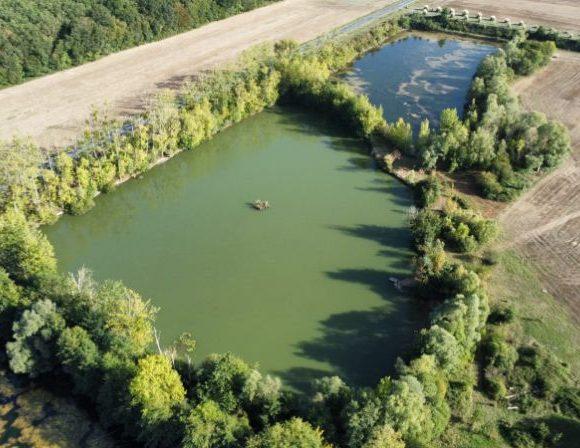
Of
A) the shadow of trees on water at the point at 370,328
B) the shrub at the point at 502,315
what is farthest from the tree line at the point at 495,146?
the shrub at the point at 502,315

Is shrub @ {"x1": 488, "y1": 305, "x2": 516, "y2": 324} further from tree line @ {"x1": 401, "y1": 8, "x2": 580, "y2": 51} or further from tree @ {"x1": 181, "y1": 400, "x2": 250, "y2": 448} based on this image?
tree line @ {"x1": 401, "y1": 8, "x2": 580, "y2": 51}

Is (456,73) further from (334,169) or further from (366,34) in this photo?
(334,169)

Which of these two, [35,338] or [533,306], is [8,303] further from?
[533,306]

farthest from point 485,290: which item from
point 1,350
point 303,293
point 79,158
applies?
point 79,158

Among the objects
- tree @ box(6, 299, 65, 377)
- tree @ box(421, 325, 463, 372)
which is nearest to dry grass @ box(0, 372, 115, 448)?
tree @ box(6, 299, 65, 377)

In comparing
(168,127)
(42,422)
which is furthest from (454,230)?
(42,422)
